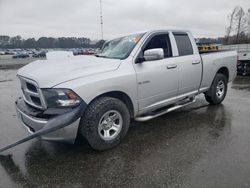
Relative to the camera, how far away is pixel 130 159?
3.61 m

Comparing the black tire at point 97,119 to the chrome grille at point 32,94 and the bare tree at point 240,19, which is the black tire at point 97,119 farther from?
the bare tree at point 240,19

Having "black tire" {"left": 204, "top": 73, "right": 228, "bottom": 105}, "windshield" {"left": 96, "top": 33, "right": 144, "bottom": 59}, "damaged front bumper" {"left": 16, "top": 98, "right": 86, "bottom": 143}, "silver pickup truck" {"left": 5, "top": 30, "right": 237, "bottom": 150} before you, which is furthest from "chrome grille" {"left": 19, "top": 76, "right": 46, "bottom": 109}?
"black tire" {"left": 204, "top": 73, "right": 228, "bottom": 105}

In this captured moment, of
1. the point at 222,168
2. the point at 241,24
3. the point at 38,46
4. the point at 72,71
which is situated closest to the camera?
the point at 222,168

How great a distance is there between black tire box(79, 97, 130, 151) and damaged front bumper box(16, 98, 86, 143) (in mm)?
139

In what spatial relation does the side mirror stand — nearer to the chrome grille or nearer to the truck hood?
the truck hood

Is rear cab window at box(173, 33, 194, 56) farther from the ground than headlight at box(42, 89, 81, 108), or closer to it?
farther from the ground

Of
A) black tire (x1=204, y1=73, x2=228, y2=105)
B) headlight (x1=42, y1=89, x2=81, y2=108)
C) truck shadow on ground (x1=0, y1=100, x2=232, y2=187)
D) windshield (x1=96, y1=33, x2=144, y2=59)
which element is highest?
windshield (x1=96, y1=33, x2=144, y2=59)

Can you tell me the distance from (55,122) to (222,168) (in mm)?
2363

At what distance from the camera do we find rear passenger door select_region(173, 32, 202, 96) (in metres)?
4.98

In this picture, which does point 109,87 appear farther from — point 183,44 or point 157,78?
point 183,44

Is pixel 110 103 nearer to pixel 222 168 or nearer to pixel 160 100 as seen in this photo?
pixel 160 100

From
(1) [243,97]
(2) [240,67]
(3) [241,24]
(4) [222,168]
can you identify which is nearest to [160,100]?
(4) [222,168]

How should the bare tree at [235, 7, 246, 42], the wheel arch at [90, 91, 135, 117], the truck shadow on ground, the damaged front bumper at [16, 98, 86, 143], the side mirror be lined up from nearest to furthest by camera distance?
1. the truck shadow on ground
2. the damaged front bumper at [16, 98, 86, 143]
3. the wheel arch at [90, 91, 135, 117]
4. the side mirror
5. the bare tree at [235, 7, 246, 42]

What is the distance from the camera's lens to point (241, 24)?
62781 millimetres
